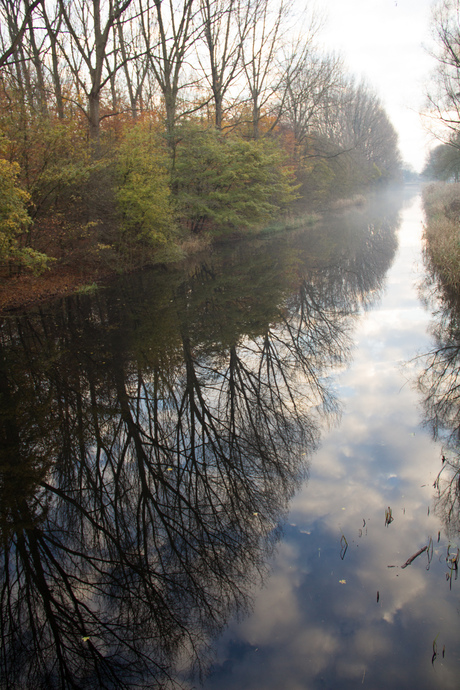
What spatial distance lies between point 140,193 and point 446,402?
508 inches

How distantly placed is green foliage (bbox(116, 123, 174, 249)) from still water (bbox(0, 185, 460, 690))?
7.89 metres

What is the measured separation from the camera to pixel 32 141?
1243 cm

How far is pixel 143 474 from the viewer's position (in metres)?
4.79

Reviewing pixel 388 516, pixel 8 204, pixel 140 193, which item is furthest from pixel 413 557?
pixel 140 193

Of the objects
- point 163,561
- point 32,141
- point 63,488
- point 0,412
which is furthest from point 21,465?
point 32,141

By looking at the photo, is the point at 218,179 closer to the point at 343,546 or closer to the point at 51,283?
the point at 51,283

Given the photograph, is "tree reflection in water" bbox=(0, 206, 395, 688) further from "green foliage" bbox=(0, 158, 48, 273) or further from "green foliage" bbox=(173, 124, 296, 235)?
"green foliage" bbox=(173, 124, 296, 235)

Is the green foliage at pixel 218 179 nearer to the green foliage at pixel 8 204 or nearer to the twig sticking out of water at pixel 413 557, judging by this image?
the green foliage at pixel 8 204

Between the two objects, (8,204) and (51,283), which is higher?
(8,204)

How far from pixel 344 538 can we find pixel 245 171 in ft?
78.5

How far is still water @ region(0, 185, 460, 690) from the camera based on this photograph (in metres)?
2.94

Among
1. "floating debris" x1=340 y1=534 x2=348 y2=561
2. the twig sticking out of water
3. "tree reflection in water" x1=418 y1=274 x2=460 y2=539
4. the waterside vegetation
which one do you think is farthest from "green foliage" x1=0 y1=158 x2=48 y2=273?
the twig sticking out of water

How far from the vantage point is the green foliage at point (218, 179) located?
21.9m

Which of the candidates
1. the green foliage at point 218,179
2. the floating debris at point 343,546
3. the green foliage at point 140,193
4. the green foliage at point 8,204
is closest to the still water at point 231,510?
the floating debris at point 343,546
